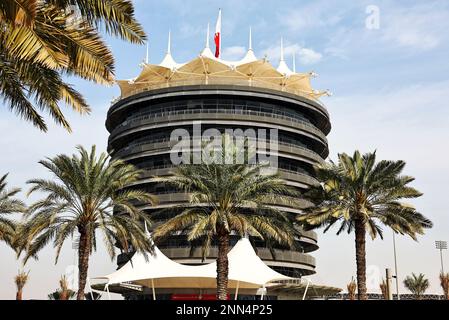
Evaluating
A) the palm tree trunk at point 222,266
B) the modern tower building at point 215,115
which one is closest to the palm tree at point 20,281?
the modern tower building at point 215,115

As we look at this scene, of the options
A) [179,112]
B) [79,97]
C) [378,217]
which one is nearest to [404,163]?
[378,217]

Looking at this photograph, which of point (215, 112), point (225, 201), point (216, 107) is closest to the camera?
point (225, 201)

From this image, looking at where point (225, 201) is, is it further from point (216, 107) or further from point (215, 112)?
point (216, 107)

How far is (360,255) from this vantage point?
33.6 meters

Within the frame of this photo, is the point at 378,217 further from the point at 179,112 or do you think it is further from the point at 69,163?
the point at 179,112

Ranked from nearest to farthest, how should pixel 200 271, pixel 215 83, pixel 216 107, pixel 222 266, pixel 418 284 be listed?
pixel 222 266
pixel 200 271
pixel 216 107
pixel 215 83
pixel 418 284

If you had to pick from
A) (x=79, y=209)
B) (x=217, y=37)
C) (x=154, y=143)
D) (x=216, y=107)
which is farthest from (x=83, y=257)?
(x=217, y=37)

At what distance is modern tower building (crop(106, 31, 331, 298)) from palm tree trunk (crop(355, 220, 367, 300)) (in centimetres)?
2857

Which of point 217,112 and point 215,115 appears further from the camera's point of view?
point 217,112

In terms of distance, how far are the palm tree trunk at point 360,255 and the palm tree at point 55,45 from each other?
24289mm

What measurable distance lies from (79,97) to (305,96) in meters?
62.6

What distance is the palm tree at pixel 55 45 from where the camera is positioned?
9.30 metres

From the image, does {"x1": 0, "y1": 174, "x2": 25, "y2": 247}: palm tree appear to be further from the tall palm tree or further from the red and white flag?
the red and white flag

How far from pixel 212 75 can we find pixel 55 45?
6008 centimetres
